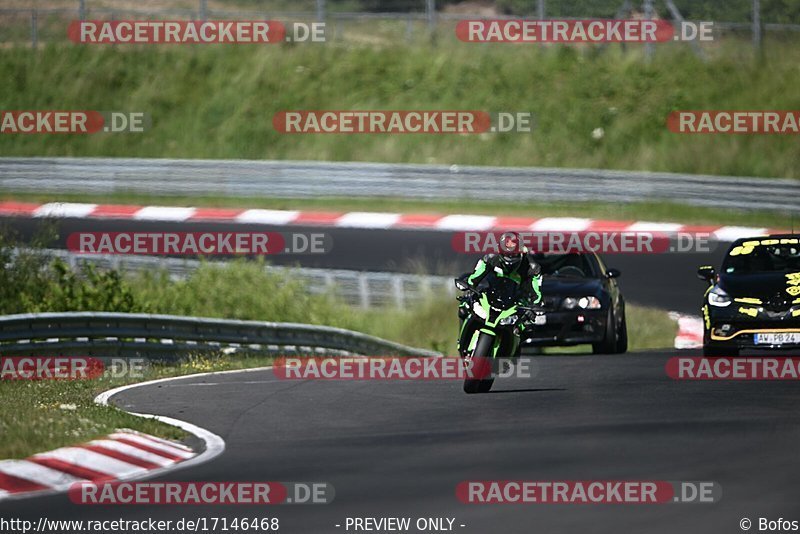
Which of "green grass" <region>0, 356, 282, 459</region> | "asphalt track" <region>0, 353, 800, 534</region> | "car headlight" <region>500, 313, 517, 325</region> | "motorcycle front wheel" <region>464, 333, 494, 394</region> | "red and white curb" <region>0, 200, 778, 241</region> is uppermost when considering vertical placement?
"red and white curb" <region>0, 200, 778, 241</region>

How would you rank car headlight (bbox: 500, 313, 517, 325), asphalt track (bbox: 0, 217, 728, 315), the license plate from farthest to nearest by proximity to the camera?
asphalt track (bbox: 0, 217, 728, 315), the license plate, car headlight (bbox: 500, 313, 517, 325)

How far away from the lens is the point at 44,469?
10.2 meters

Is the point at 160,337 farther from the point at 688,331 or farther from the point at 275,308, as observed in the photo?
the point at 688,331

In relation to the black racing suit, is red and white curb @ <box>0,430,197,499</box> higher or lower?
lower

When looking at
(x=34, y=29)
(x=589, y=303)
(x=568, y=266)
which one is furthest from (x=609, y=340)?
(x=34, y=29)

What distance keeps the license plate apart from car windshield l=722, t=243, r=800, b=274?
0.99m

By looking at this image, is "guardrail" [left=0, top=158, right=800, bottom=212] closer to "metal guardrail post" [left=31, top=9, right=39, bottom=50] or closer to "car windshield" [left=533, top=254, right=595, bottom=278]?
"metal guardrail post" [left=31, top=9, right=39, bottom=50]

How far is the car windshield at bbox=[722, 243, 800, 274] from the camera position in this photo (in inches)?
683

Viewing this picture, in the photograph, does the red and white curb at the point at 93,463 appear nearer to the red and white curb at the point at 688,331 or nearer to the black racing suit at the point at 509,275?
the black racing suit at the point at 509,275

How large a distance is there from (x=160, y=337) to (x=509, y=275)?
20.6ft

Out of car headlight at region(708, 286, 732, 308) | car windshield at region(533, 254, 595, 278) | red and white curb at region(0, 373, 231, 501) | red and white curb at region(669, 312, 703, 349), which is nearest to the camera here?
red and white curb at region(0, 373, 231, 501)

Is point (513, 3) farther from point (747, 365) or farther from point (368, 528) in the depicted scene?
point (368, 528)

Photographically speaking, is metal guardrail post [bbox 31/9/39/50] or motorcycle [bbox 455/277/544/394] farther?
metal guardrail post [bbox 31/9/39/50]

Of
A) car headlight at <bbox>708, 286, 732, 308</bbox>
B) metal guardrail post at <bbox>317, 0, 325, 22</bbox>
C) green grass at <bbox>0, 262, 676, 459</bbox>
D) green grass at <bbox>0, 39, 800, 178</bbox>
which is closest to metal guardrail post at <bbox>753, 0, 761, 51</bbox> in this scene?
green grass at <bbox>0, 39, 800, 178</bbox>
